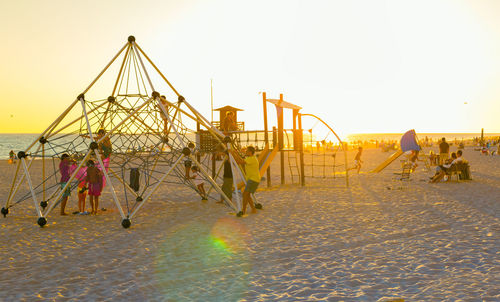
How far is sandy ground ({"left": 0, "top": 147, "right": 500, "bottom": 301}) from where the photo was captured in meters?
5.38

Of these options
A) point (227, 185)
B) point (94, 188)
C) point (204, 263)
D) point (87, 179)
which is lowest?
point (204, 263)

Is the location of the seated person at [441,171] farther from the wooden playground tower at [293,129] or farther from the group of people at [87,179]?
the group of people at [87,179]

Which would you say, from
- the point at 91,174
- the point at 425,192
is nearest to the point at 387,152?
the point at 425,192

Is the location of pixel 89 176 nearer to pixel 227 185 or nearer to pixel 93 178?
pixel 93 178

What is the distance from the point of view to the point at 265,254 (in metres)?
7.11

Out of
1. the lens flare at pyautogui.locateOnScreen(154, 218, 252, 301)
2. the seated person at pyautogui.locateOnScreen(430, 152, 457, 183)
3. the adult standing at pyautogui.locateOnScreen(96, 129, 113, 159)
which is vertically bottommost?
the lens flare at pyautogui.locateOnScreen(154, 218, 252, 301)

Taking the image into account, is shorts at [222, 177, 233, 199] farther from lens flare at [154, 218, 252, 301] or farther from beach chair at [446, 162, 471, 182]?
beach chair at [446, 162, 471, 182]

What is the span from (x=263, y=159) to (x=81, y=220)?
832 centimetres

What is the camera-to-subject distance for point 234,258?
273 inches

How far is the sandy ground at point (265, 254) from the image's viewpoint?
5.38 m

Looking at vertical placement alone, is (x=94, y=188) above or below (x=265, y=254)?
above

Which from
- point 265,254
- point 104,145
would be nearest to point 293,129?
point 104,145

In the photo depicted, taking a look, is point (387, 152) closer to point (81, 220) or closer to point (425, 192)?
point (425, 192)

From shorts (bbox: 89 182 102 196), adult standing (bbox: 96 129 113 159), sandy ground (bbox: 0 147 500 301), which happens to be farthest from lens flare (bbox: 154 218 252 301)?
adult standing (bbox: 96 129 113 159)
